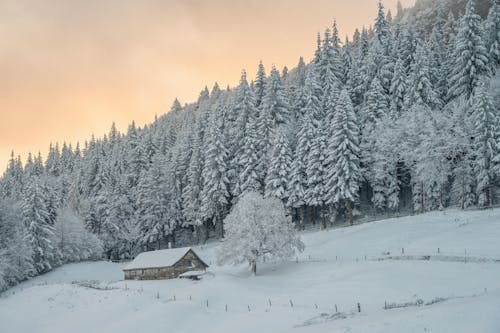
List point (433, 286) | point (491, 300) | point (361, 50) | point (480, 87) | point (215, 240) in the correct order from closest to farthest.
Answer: point (491, 300) < point (433, 286) < point (480, 87) < point (215, 240) < point (361, 50)

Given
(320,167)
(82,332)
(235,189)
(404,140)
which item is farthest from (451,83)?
(82,332)

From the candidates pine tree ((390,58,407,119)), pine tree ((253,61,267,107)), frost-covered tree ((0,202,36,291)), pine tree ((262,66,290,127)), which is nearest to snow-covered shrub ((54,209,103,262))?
frost-covered tree ((0,202,36,291))

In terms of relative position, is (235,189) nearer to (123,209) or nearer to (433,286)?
(123,209)

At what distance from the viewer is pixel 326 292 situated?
36.3 metres

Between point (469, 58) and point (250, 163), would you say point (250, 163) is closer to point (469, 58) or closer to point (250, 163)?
Result: point (250, 163)

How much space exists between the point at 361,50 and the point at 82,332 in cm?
6696

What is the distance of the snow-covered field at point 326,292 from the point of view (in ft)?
90.8

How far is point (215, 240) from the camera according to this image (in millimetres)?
77500

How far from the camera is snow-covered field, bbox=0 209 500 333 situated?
27688mm

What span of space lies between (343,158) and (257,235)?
18820 mm

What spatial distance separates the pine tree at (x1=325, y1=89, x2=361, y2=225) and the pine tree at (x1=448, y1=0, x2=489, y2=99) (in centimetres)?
1664

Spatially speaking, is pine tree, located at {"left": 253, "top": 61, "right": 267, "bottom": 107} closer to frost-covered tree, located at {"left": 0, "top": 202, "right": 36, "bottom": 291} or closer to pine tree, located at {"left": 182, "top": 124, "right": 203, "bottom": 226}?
pine tree, located at {"left": 182, "top": 124, "right": 203, "bottom": 226}

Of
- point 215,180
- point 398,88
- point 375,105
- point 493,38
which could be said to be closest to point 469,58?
point 493,38

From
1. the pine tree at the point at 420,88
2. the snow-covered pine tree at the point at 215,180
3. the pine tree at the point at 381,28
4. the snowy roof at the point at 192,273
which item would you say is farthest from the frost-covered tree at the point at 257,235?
the pine tree at the point at 381,28
